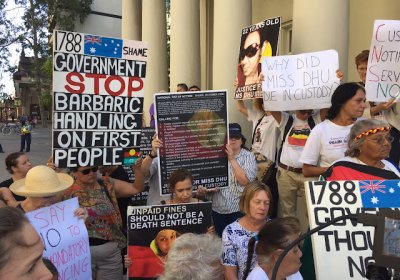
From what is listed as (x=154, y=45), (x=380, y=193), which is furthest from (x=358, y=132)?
(x=154, y=45)

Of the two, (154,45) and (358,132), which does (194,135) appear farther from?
(154,45)

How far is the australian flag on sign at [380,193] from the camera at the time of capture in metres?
2.51

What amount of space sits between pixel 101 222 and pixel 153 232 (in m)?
0.51

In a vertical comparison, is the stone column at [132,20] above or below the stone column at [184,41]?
above

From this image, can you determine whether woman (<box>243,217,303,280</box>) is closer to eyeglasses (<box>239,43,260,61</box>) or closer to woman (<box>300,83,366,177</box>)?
woman (<box>300,83,366,177</box>)

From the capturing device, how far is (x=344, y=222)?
242cm

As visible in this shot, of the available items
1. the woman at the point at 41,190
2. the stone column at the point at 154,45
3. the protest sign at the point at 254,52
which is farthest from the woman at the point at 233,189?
the stone column at the point at 154,45

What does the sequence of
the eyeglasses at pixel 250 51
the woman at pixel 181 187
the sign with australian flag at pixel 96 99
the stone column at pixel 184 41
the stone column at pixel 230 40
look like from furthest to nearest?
the stone column at pixel 184 41
the stone column at pixel 230 40
the eyeglasses at pixel 250 51
the sign with australian flag at pixel 96 99
the woman at pixel 181 187

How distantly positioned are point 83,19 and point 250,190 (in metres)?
21.6

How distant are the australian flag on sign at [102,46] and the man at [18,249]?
3.02 meters

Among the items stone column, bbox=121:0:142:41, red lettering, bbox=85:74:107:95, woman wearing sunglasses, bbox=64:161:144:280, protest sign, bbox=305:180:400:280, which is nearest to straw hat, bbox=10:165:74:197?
woman wearing sunglasses, bbox=64:161:144:280

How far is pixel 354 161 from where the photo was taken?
298cm

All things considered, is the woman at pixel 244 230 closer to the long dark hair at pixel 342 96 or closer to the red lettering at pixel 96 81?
the long dark hair at pixel 342 96

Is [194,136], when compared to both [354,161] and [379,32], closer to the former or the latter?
[354,161]
